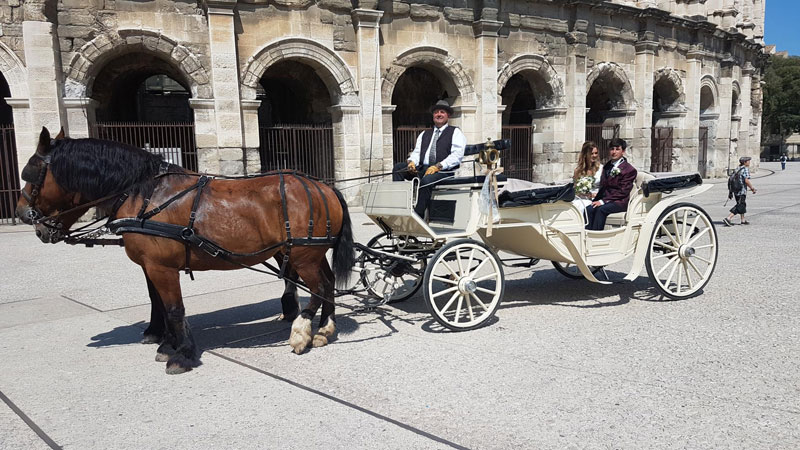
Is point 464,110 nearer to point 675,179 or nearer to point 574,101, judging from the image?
point 574,101

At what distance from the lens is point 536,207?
5262 millimetres

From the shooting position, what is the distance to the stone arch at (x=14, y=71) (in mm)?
11469

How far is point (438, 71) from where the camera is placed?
1608 centimetres

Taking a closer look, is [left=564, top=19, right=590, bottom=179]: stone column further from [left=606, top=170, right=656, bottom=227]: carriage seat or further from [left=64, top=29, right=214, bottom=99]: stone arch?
[left=606, top=170, right=656, bottom=227]: carriage seat

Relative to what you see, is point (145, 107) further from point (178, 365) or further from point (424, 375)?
point (424, 375)

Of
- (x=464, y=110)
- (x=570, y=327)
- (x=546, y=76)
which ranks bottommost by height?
(x=570, y=327)

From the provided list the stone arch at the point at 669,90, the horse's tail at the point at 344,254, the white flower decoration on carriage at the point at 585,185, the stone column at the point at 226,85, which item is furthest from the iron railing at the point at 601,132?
the horse's tail at the point at 344,254

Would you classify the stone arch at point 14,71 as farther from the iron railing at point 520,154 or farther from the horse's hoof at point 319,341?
the iron railing at point 520,154

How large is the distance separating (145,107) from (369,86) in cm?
1110

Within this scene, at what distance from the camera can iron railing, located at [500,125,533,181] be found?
62.3 feet

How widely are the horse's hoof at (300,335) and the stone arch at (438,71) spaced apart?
11.1m

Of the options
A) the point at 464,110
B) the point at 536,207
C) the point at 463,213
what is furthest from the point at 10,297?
the point at 464,110

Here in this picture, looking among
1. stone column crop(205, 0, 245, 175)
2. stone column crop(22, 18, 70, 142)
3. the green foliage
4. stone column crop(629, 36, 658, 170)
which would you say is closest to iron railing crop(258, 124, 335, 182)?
stone column crop(205, 0, 245, 175)

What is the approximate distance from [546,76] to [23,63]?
45.3 ft
